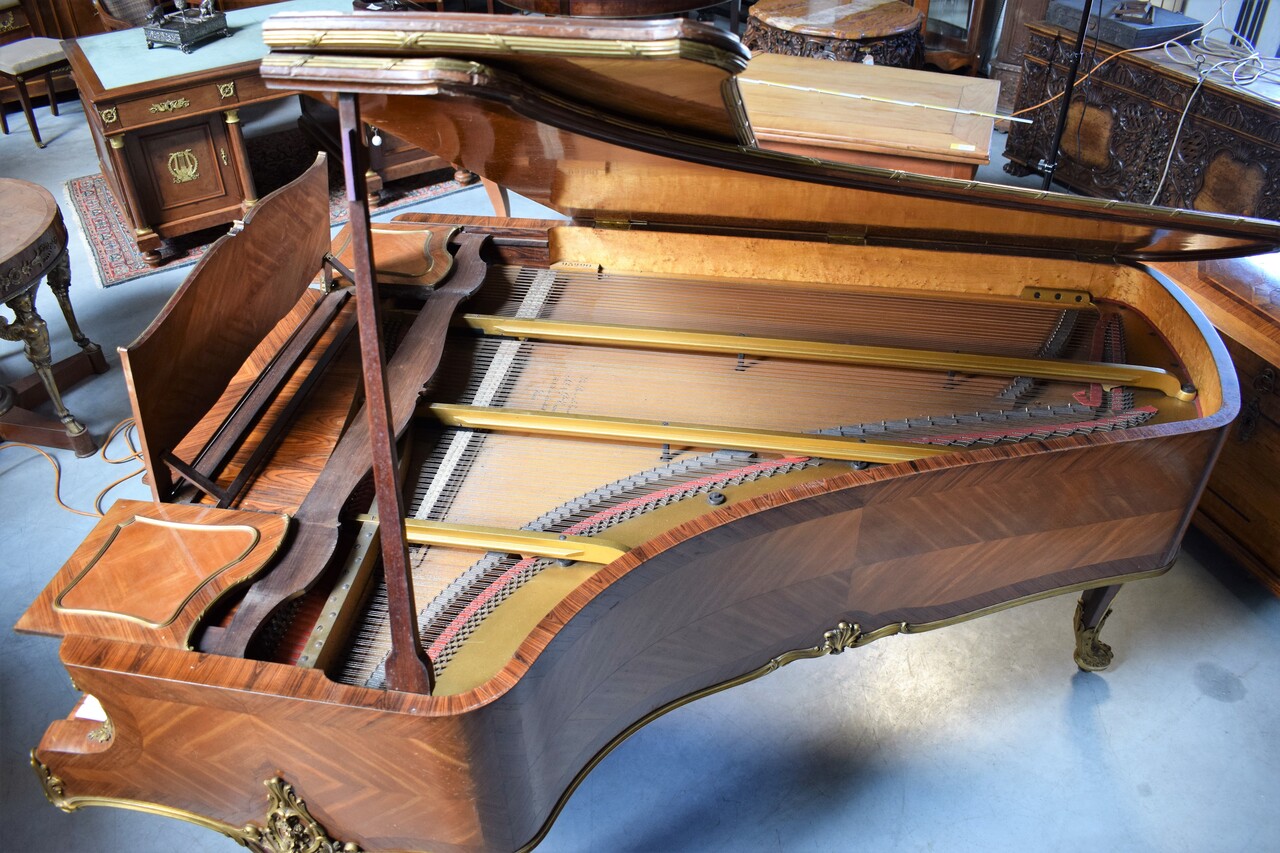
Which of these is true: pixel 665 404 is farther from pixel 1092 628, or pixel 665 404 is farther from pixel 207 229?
pixel 207 229

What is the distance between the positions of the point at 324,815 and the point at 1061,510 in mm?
1676

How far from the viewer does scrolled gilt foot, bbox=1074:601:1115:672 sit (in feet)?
9.30

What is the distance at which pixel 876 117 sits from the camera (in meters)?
4.27

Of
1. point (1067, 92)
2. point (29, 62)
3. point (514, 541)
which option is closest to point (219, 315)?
point (514, 541)

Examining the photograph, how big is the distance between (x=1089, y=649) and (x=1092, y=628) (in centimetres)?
9

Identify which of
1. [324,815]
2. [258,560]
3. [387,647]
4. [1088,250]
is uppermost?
[1088,250]

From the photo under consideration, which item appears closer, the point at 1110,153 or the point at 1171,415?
the point at 1171,415

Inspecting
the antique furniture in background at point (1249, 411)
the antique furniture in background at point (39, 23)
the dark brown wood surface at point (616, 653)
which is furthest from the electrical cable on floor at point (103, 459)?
the antique furniture in background at point (39, 23)

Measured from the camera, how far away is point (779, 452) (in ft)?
7.43

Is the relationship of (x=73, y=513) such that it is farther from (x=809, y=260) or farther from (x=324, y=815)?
(x=809, y=260)

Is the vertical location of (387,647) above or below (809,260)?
below

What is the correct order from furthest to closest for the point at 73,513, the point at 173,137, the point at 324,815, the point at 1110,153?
1. the point at 1110,153
2. the point at 173,137
3. the point at 73,513
4. the point at 324,815

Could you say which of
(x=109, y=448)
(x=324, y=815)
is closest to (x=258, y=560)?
(x=324, y=815)

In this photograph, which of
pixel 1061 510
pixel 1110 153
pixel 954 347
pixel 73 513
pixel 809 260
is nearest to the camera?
pixel 1061 510
